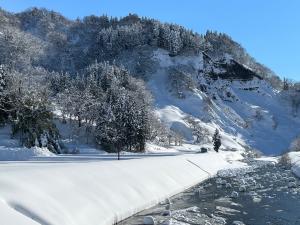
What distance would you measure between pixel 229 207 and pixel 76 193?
1235 centimetres

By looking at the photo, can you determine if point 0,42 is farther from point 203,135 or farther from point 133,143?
point 133,143

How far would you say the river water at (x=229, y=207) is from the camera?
86.5 feet

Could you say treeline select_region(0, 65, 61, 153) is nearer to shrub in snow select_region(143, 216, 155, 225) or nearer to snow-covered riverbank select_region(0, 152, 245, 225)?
snow-covered riverbank select_region(0, 152, 245, 225)

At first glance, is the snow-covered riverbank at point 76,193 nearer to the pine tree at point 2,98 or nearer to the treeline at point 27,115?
the treeline at point 27,115

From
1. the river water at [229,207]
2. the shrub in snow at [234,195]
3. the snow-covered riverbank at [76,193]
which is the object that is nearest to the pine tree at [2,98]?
the river water at [229,207]

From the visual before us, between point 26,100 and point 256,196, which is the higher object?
point 26,100

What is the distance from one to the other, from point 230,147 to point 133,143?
7178cm

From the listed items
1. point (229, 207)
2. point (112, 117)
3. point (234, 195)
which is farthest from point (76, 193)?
point (112, 117)

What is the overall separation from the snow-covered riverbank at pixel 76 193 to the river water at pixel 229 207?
138 cm

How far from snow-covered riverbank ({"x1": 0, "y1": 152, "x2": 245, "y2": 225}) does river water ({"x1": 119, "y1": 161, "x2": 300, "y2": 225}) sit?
138 cm

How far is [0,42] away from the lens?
193375 mm

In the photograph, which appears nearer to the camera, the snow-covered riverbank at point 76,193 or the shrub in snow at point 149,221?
the snow-covered riverbank at point 76,193


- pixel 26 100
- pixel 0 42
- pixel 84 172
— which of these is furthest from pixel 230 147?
pixel 84 172

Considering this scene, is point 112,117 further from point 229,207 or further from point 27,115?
point 229,207
